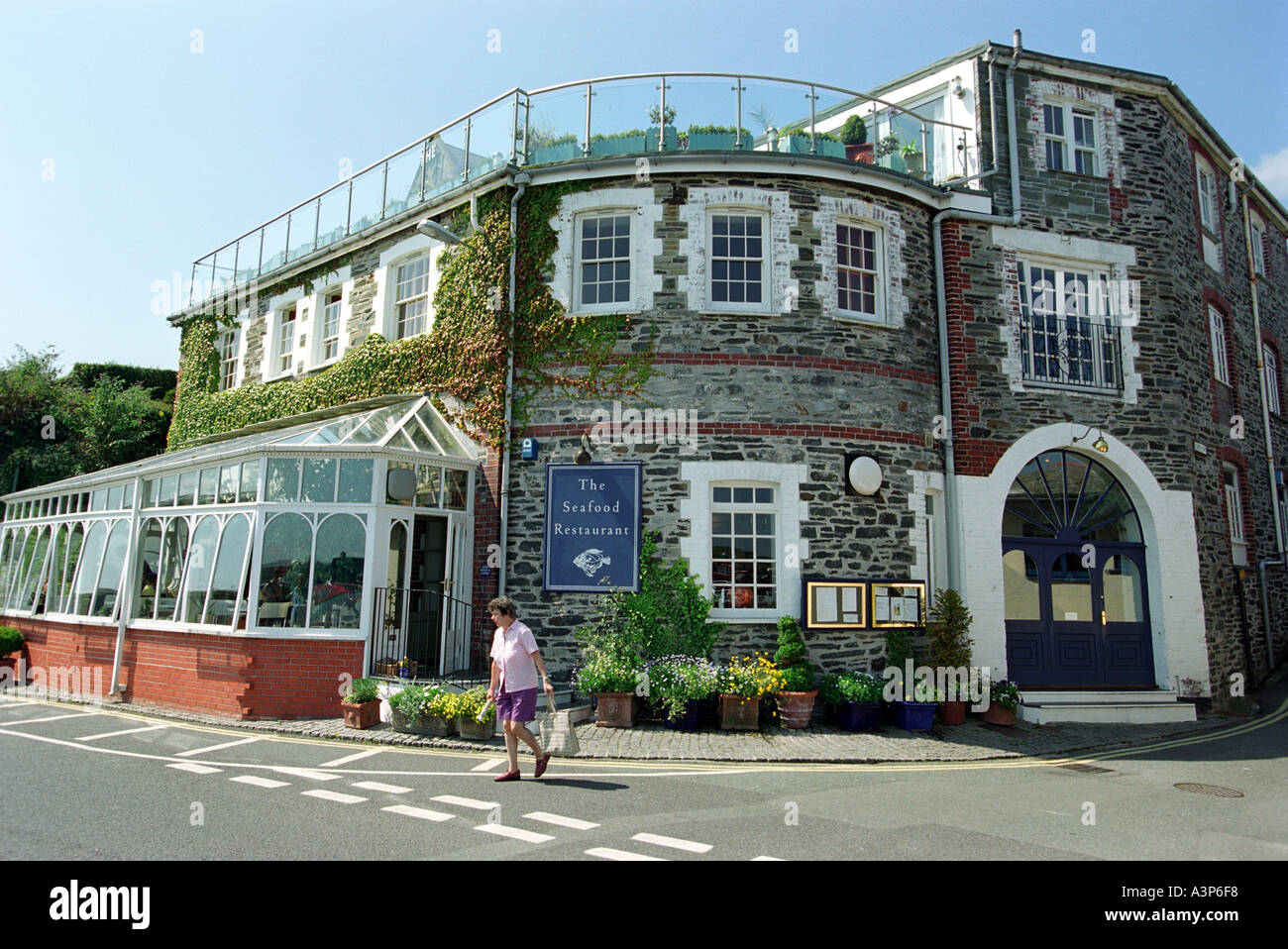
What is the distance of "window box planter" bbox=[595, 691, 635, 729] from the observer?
36.0 ft

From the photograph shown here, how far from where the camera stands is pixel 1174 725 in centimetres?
1273

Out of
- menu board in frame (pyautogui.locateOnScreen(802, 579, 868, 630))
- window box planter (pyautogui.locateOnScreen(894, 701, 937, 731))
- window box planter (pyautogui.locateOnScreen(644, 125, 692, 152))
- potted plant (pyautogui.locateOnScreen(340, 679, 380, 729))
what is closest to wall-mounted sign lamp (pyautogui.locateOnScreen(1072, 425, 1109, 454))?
menu board in frame (pyautogui.locateOnScreen(802, 579, 868, 630))

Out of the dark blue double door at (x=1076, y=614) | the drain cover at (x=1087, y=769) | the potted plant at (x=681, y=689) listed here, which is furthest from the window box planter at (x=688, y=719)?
the dark blue double door at (x=1076, y=614)

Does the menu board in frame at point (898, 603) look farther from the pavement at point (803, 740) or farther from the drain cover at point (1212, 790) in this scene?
the drain cover at point (1212, 790)

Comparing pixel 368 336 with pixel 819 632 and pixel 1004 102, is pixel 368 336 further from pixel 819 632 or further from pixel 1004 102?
pixel 1004 102

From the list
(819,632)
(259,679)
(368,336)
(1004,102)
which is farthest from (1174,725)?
(368,336)

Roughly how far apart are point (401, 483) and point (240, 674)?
3438 mm

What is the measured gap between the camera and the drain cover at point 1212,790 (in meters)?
8.35

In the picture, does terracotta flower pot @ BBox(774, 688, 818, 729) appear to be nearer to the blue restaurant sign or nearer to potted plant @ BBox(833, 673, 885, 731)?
potted plant @ BBox(833, 673, 885, 731)

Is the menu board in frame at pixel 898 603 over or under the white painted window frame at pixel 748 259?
under

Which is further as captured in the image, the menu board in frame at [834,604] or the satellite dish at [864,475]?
the satellite dish at [864,475]

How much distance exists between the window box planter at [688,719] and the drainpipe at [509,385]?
3387 millimetres

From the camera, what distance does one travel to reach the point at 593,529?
1236cm

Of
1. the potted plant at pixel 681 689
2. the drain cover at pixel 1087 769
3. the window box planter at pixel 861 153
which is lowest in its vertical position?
the drain cover at pixel 1087 769
